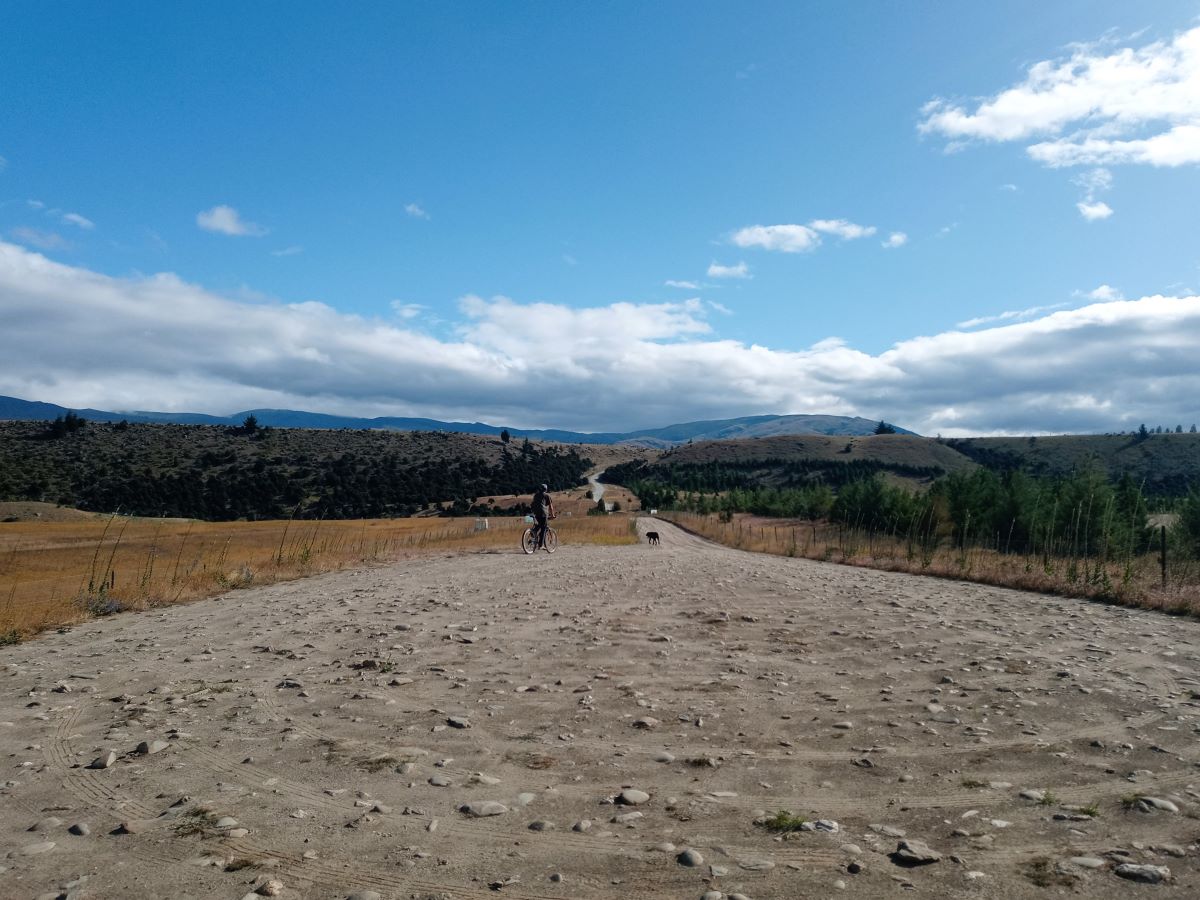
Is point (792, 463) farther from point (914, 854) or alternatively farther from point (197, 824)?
point (197, 824)

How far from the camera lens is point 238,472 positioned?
256ft

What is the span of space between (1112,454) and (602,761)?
533 ft

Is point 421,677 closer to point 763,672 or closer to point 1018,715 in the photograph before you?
point 763,672

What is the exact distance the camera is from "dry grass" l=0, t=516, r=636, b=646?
46.0ft

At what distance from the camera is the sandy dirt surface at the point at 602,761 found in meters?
3.84

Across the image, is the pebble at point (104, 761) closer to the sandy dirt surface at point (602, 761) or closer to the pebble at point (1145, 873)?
the sandy dirt surface at point (602, 761)

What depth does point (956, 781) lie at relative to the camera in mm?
4980

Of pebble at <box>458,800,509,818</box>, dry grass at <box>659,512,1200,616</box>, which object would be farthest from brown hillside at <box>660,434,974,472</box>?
pebble at <box>458,800,509,818</box>

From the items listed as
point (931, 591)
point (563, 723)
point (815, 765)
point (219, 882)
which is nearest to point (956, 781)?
point (815, 765)

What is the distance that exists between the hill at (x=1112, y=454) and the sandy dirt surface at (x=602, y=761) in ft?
408

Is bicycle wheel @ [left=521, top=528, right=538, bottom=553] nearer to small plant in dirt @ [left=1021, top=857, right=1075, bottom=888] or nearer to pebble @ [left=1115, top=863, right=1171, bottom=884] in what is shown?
small plant in dirt @ [left=1021, top=857, right=1075, bottom=888]

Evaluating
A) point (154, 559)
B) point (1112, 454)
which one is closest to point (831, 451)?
point (1112, 454)

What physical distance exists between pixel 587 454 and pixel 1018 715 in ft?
589

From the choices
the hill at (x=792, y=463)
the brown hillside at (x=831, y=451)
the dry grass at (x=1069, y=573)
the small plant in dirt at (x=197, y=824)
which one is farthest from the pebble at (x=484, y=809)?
the brown hillside at (x=831, y=451)
